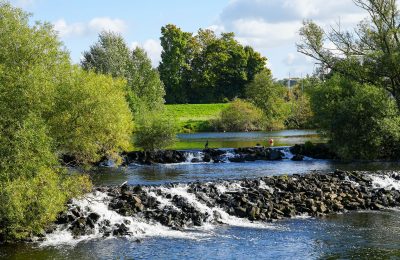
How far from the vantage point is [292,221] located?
30719mm

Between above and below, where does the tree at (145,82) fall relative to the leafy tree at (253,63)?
below

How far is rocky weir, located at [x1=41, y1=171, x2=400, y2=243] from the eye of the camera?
28641 mm

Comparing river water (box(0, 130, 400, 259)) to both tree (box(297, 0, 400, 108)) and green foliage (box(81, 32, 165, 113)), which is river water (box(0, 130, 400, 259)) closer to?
tree (box(297, 0, 400, 108))

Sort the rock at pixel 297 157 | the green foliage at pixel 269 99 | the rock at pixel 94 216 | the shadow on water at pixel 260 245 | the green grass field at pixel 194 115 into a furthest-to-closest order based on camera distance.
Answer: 1. the green foliage at pixel 269 99
2. the green grass field at pixel 194 115
3. the rock at pixel 297 157
4. the rock at pixel 94 216
5. the shadow on water at pixel 260 245

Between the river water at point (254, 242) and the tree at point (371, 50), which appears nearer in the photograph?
the river water at point (254, 242)

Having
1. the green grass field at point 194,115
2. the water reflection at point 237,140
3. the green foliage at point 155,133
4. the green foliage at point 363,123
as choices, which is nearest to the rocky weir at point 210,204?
the green foliage at point 363,123

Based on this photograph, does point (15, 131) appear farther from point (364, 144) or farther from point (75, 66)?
point (364, 144)

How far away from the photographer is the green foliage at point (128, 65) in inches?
3459

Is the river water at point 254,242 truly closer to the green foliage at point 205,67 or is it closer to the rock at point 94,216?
the rock at point 94,216

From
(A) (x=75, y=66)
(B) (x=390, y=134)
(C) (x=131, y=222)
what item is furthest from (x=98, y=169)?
(B) (x=390, y=134)

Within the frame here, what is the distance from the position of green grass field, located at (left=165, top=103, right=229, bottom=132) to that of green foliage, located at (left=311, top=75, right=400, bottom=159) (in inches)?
1882

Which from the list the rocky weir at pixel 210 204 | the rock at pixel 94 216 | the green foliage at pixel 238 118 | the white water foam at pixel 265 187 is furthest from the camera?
the green foliage at pixel 238 118

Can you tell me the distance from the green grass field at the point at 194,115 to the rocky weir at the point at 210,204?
6353cm

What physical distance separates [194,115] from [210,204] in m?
77.8
